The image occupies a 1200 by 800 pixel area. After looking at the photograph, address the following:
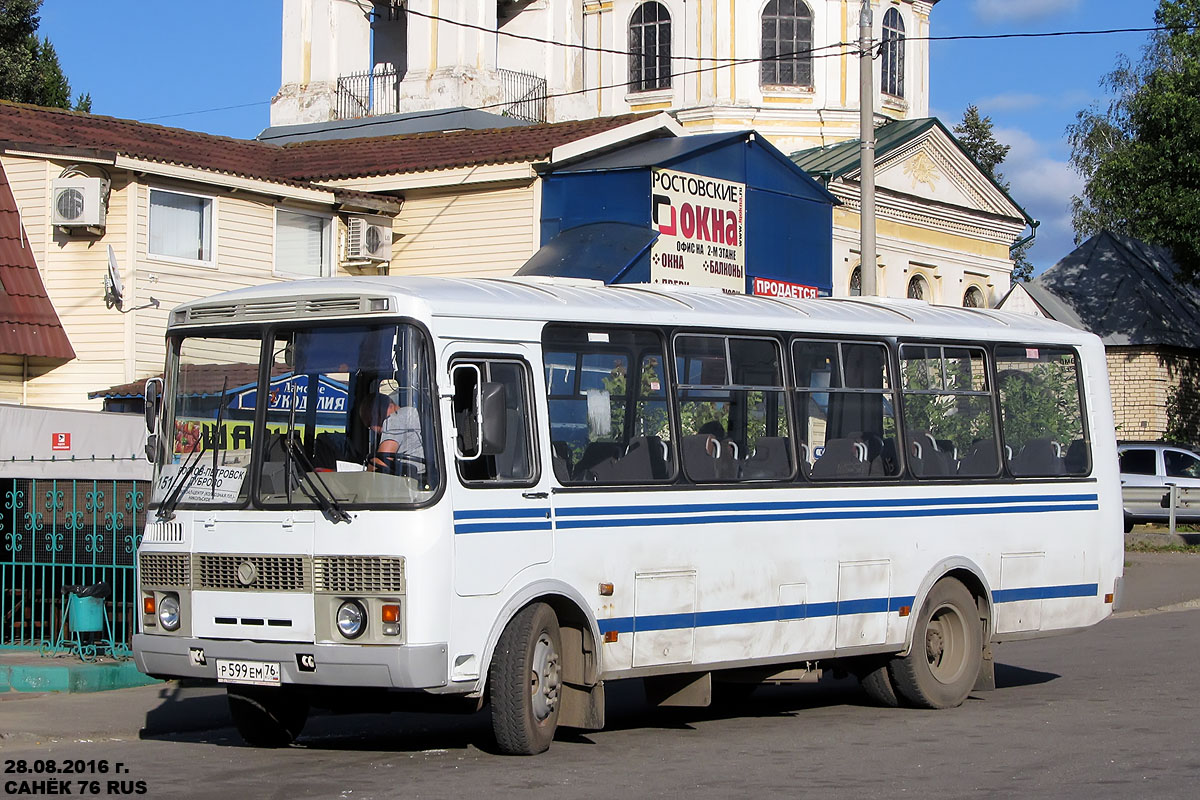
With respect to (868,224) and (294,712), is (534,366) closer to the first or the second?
(294,712)

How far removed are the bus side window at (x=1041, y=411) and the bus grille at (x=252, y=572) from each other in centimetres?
620

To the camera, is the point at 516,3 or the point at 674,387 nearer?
the point at 674,387

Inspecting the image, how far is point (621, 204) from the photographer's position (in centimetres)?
2616

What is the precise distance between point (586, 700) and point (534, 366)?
80.4 inches

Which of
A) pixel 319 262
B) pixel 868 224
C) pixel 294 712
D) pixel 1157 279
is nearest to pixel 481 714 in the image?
pixel 294 712

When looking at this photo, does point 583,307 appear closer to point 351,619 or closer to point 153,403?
point 351,619

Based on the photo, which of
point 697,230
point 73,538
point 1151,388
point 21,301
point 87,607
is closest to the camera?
point 87,607

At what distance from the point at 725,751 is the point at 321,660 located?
2.59 meters

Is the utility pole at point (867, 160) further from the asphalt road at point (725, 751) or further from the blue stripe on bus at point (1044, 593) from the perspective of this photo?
the asphalt road at point (725, 751)

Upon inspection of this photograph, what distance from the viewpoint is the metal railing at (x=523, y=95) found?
39344 millimetres

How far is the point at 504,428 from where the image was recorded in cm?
959

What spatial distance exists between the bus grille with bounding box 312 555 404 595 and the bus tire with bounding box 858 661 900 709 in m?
4.73

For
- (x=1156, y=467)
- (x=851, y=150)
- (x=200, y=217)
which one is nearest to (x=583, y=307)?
(x=200, y=217)

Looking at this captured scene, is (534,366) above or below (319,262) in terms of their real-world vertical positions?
below
